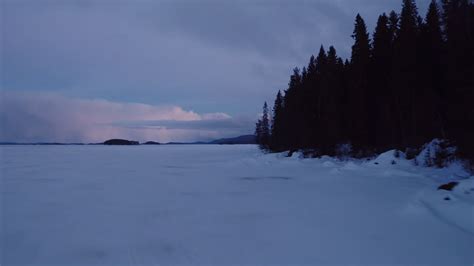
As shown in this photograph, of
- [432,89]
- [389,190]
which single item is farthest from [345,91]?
[389,190]

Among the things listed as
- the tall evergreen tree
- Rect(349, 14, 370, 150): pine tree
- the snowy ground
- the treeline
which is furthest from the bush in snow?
the tall evergreen tree

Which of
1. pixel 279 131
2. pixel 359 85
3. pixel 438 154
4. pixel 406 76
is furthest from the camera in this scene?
pixel 279 131

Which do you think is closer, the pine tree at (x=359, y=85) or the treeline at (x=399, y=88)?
the treeline at (x=399, y=88)

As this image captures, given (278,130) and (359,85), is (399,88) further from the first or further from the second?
(278,130)

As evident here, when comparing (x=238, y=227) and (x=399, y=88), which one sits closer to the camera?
(x=238, y=227)

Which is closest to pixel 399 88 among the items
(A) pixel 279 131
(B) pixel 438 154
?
(B) pixel 438 154

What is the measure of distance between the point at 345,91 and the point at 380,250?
97.0 feet

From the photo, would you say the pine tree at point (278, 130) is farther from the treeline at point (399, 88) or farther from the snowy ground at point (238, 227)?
the snowy ground at point (238, 227)

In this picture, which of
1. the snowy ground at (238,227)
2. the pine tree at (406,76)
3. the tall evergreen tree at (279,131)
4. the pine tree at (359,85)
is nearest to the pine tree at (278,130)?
the tall evergreen tree at (279,131)

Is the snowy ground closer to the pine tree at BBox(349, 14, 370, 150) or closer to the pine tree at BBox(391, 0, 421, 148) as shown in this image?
the pine tree at BBox(391, 0, 421, 148)

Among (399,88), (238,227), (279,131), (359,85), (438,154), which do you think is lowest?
(238,227)

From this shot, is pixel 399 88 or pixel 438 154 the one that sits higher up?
pixel 399 88

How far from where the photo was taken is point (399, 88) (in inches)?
930

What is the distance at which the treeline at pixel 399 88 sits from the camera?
17.3 m
